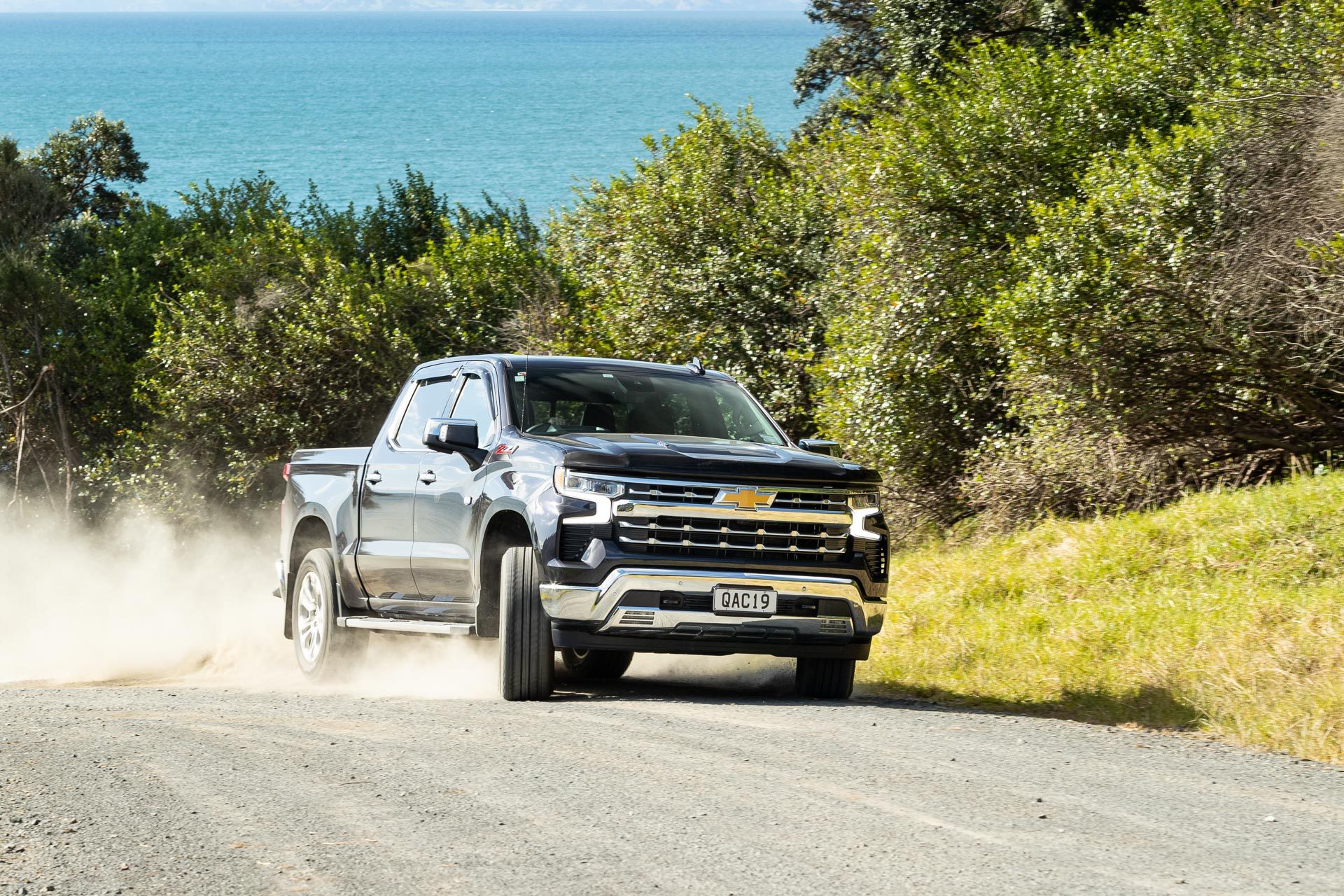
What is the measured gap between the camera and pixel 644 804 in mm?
6066

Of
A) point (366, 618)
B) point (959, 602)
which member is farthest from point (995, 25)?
point (366, 618)

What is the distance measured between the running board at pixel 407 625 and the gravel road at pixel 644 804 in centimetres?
75

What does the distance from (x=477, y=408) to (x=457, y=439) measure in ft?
2.49

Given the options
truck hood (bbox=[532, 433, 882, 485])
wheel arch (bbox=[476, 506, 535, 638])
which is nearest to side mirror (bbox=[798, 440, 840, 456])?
truck hood (bbox=[532, 433, 882, 485])

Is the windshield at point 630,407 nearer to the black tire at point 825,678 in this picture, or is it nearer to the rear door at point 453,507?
the rear door at point 453,507

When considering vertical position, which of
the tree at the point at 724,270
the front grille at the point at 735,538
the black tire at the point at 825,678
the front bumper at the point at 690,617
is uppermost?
the tree at the point at 724,270

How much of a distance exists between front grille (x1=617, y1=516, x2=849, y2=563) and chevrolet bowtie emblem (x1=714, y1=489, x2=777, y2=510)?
8 centimetres

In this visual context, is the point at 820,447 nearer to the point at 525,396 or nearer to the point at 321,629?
the point at 525,396

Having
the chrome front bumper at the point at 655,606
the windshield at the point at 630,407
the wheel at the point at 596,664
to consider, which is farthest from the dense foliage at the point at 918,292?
the chrome front bumper at the point at 655,606

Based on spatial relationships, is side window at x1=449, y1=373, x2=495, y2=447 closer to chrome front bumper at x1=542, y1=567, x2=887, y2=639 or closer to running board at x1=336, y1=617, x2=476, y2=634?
running board at x1=336, y1=617, x2=476, y2=634

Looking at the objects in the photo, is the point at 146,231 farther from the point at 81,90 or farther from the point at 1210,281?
the point at 81,90

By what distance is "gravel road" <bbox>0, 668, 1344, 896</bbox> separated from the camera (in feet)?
16.8

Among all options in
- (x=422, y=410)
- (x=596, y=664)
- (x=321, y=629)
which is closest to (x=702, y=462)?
(x=422, y=410)

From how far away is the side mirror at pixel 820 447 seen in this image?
9352 millimetres
